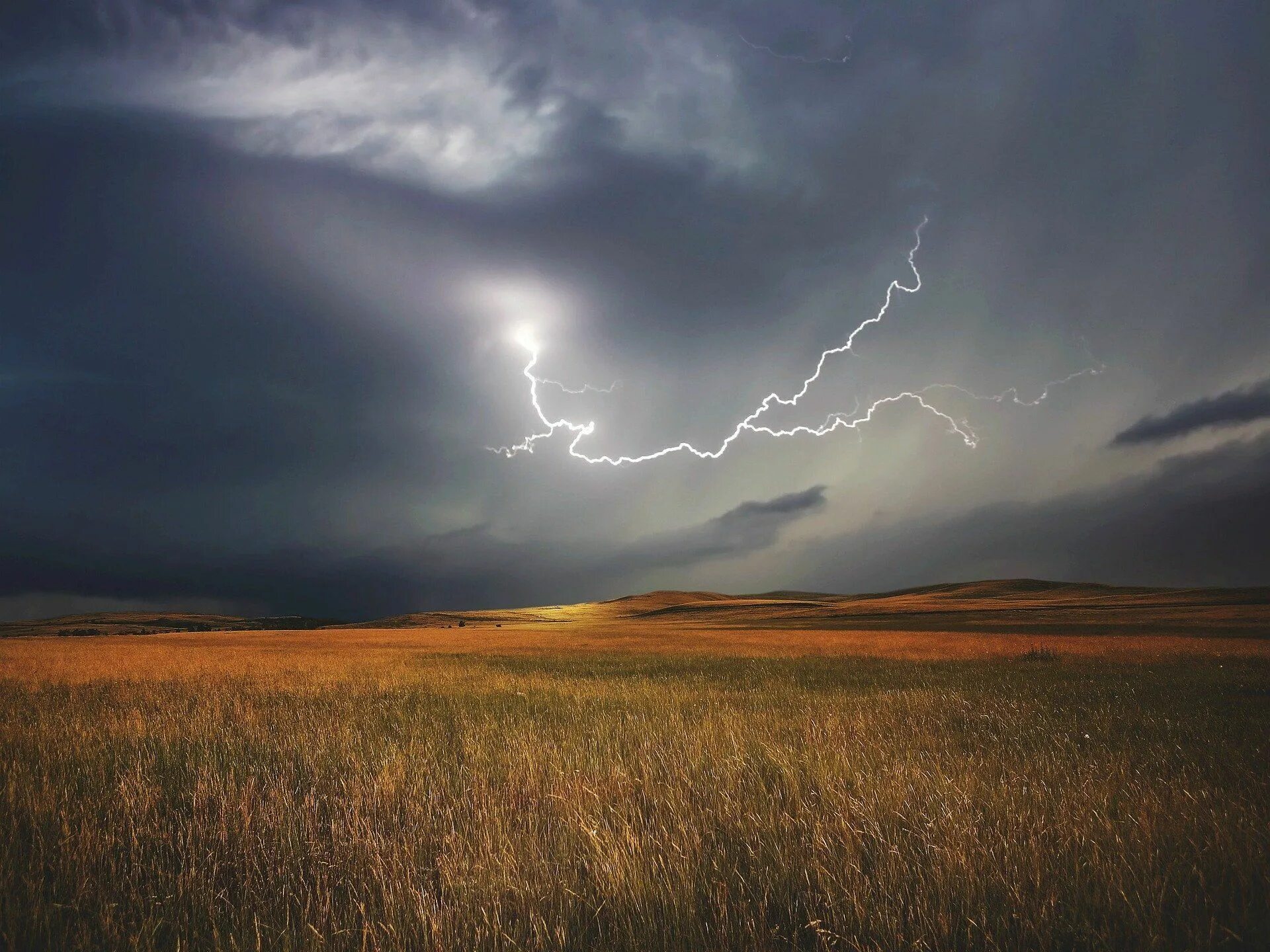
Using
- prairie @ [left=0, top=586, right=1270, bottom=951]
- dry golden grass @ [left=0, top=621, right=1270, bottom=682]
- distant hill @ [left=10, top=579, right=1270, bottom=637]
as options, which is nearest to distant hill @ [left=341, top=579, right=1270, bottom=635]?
distant hill @ [left=10, top=579, right=1270, bottom=637]

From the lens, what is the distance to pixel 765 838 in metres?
4.44

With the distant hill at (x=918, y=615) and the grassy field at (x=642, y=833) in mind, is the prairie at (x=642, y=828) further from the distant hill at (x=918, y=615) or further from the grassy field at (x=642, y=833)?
the distant hill at (x=918, y=615)

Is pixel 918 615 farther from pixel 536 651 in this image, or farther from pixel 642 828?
pixel 642 828

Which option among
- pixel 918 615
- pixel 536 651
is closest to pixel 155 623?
pixel 536 651

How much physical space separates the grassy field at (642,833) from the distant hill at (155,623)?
398ft

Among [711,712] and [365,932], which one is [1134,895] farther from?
[711,712]

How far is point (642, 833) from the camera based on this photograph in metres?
4.72

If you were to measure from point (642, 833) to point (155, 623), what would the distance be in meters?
178

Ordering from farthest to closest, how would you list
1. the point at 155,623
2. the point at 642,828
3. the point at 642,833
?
the point at 155,623 < the point at 642,828 < the point at 642,833

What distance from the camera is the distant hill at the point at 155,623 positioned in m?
112

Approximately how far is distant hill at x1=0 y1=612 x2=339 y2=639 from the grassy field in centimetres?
12132

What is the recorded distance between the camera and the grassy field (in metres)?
3.21

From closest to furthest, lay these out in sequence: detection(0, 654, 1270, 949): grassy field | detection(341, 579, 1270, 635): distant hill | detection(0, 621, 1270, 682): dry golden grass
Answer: detection(0, 654, 1270, 949): grassy field
detection(0, 621, 1270, 682): dry golden grass
detection(341, 579, 1270, 635): distant hill

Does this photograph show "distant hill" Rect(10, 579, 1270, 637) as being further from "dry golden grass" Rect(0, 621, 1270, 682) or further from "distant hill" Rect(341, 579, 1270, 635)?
"dry golden grass" Rect(0, 621, 1270, 682)
